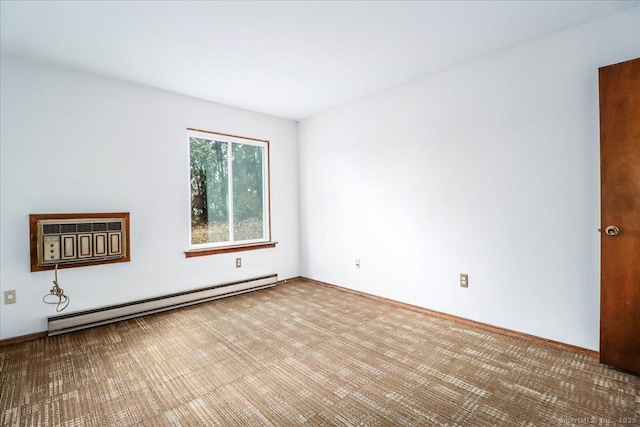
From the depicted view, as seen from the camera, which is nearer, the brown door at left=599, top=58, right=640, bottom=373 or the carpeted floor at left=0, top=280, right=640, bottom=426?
the carpeted floor at left=0, top=280, right=640, bottom=426

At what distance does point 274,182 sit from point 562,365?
12.2 ft

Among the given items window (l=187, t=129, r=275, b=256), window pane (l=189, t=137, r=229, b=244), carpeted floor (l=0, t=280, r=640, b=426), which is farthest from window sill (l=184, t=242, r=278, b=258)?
carpeted floor (l=0, t=280, r=640, b=426)

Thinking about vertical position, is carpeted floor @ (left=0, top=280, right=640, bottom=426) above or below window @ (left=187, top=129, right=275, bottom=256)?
below

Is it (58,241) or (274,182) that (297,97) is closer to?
(274,182)

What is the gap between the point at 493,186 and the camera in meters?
2.81

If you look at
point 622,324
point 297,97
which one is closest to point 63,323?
point 297,97

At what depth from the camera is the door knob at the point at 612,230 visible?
2.10 metres

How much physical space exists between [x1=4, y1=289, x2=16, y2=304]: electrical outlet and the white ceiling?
2035mm

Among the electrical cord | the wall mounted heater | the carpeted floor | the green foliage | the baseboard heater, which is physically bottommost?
the carpeted floor

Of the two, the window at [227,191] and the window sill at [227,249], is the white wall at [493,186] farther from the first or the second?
the window at [227,191]

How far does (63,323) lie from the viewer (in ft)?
9.31

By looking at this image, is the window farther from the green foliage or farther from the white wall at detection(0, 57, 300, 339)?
the white wall at detection(0, 57, 300, 339)

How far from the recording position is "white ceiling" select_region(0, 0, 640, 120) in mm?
2104

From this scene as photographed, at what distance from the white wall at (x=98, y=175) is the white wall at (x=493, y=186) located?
187 cm
